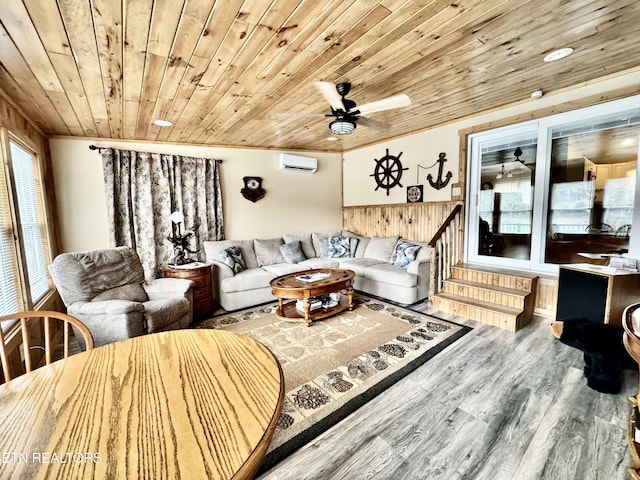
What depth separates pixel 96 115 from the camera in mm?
2938

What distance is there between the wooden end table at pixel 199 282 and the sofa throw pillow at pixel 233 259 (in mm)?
319

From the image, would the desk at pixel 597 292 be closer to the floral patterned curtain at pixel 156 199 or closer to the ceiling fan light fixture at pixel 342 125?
the ceiling fan light fixture at pixel 342 125

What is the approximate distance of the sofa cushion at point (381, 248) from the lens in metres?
4.63

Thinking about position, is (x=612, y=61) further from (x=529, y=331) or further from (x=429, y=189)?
(x=529, y=331)

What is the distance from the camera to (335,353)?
2541 millimetres

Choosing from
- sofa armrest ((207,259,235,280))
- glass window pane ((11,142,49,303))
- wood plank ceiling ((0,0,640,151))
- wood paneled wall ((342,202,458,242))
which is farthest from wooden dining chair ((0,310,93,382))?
wood paneled wall ((342,202,458,242))

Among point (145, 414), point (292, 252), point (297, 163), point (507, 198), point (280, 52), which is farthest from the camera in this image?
point (297, 163)

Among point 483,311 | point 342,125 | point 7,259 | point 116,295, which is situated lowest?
point 483,311

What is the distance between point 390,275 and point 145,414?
342 centimetres

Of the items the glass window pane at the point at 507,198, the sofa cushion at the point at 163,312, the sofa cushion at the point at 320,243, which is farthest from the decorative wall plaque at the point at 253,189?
the glass window pane at the point at 507,198

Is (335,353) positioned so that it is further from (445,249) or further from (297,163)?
(297,163)

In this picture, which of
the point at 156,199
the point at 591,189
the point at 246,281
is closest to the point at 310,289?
the point at 246,281

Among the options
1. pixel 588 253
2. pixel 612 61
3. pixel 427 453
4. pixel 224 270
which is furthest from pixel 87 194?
pixel 588 253

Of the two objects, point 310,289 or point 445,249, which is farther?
point 445,249
